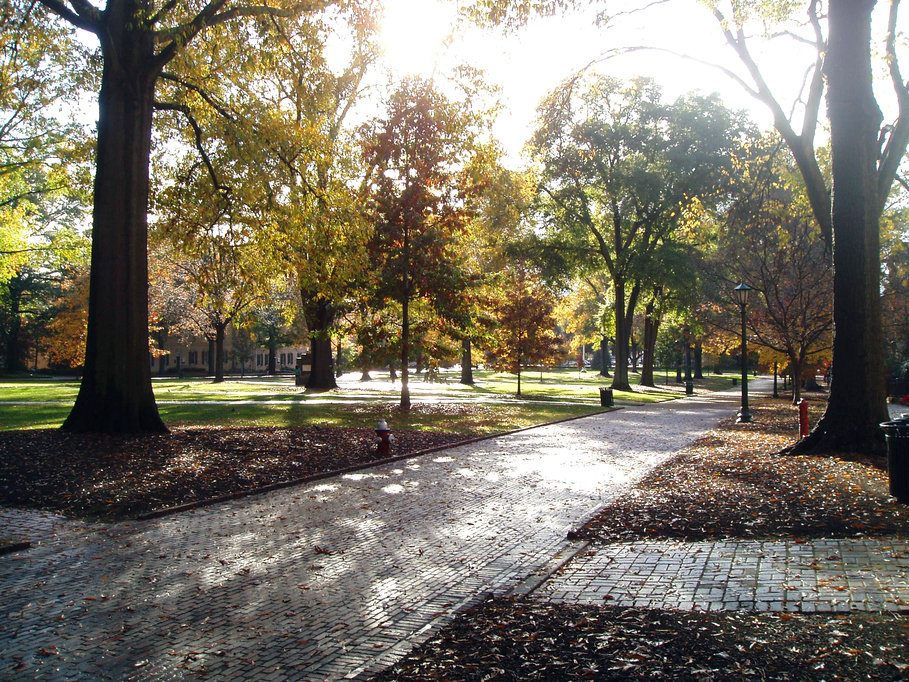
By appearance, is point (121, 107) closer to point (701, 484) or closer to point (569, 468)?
point (569, 468)

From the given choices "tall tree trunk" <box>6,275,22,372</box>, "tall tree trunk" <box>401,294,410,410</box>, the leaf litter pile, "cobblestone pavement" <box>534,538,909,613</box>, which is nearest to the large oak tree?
the leaf litter pile

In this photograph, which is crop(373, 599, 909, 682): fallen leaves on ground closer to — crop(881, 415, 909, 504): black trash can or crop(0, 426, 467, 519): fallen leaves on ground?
crop(881, 415, 909, 504): black trash can

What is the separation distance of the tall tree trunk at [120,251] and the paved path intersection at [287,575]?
4.76m

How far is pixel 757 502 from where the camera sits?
26.2ft

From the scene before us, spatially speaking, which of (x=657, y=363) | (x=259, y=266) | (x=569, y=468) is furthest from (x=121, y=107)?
(x=657, y=363)

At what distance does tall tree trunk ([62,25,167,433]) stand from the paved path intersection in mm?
4756

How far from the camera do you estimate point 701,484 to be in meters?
9.59

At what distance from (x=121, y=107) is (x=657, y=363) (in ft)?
208

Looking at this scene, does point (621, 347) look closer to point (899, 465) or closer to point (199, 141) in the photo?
point (199, 141)

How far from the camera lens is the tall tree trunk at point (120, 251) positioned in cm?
1270


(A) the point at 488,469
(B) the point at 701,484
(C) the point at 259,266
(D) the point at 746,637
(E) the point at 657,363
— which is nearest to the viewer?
(D) the point at 746,637

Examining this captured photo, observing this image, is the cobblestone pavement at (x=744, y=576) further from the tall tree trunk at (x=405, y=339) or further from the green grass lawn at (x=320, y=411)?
the tall tree trunk at (x=405, y=339)

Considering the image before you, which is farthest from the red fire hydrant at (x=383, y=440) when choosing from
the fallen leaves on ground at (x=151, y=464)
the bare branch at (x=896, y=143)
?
the bare branch at (x=896, y=143)

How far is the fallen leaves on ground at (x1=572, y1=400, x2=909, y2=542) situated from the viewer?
6.81 metres
